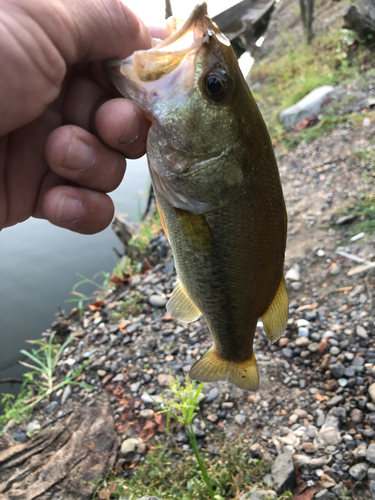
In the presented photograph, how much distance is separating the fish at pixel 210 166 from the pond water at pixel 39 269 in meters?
3.84

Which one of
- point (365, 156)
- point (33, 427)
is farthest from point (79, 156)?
point (365, 156)

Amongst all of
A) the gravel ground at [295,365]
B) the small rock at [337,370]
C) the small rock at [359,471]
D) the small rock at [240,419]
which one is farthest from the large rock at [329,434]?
the small rock at [240,419]

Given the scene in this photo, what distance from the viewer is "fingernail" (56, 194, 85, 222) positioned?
4.76ft

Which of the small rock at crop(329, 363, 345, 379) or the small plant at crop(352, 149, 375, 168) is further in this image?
the small plant at crop(352, 149, 375, 168)

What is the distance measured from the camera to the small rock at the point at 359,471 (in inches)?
75.5

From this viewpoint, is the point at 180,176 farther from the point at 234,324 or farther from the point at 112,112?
the point at 234,324

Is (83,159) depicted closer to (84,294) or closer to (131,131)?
(131,131)

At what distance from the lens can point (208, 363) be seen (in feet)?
5.35

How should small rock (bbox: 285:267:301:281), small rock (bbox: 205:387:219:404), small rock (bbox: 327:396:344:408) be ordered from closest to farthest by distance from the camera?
small rock (bbox: 327:396:344:408) → small rock (bbox: 205:387:219:404) → small rock (bbox: 285:267:301:281)

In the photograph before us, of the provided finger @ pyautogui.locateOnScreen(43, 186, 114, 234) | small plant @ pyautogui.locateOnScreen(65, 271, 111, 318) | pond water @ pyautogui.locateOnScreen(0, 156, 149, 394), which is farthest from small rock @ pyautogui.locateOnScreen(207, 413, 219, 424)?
pond water @ pyautogui.locateOnScreen(0, 156, 149, 394)

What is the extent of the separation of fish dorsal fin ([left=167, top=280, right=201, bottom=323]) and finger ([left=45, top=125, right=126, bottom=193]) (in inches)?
22.6

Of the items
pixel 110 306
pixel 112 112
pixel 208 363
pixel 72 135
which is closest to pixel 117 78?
pixel 112 112

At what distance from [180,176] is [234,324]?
668 millimetres

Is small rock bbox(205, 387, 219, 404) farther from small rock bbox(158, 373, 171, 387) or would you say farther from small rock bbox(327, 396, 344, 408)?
small rock bbox(327, 396, 344, 408)
